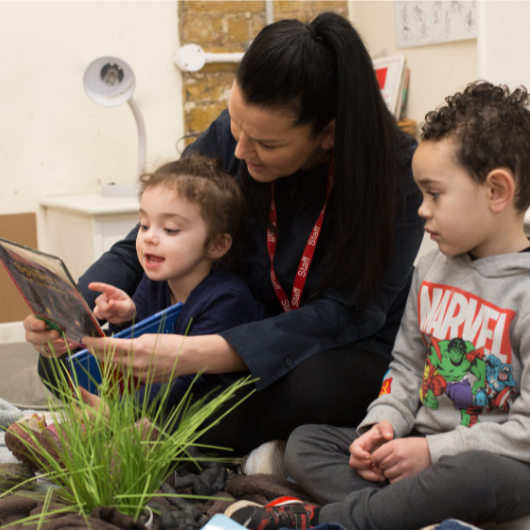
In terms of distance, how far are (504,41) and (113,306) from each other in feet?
4.36

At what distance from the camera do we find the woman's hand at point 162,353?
42.3 inches

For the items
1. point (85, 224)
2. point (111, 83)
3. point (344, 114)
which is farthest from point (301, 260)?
point (111, 83)

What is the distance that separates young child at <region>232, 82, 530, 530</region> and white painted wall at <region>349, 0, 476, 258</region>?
1.25 m

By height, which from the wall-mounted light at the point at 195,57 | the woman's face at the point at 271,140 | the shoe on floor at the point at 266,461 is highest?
the wall-mounted light at the point at 195,57

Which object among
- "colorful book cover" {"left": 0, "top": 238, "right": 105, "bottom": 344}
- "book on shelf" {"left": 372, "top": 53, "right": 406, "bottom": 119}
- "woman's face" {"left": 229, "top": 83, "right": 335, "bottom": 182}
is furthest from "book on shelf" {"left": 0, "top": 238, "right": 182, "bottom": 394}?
"book on shelf" {"left": 372, "top": 53, "right": 406, "bottom": 119}

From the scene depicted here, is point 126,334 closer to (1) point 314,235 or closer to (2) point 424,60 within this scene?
(1) point 314,235

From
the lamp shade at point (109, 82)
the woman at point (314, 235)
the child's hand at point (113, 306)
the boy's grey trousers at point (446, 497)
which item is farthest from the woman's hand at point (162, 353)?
the lamp shade at point (109, 82)

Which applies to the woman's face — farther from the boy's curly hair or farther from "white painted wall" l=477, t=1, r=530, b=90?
"white painted wall" l=477, t=1, r=530, b=90

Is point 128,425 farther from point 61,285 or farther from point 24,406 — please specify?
point 24,406

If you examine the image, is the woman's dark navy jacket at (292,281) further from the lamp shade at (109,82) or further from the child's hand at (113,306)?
the lamp shade at (109,82)

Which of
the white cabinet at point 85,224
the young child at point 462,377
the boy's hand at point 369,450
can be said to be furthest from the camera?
the white cabinet at point 85,224

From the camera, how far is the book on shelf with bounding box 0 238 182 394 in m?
1.03

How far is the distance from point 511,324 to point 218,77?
224 centimetres

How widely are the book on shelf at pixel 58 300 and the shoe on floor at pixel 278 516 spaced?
0.96 feet
